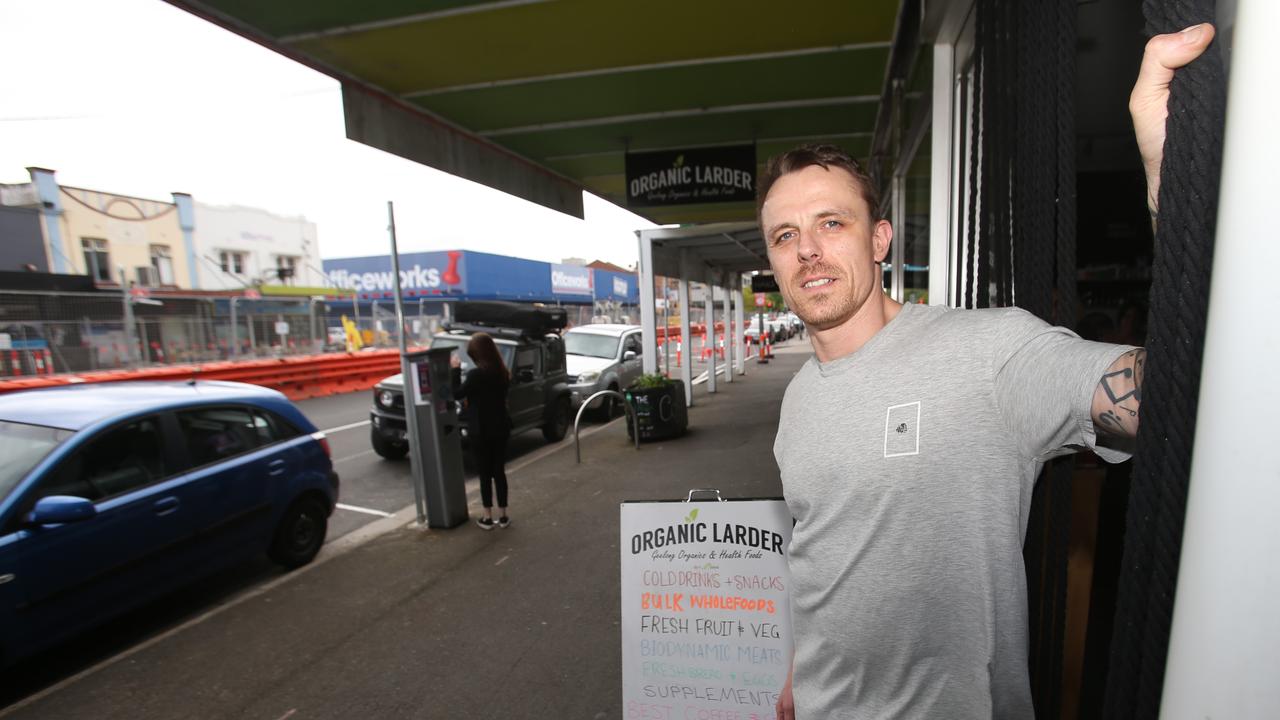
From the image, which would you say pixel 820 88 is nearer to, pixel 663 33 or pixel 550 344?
pixel 663 33

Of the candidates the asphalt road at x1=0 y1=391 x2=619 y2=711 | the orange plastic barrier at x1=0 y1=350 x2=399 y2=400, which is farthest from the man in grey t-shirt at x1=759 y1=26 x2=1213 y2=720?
the orange plastic barrier at x1=0 y1=350 x2=399 y2=400

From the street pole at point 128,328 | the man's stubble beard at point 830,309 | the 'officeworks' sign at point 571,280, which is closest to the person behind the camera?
the man's stubble beard at point 830,309

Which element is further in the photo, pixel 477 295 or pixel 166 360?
pixel 477 295

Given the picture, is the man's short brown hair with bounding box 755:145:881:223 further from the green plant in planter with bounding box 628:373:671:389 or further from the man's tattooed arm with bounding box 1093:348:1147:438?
the green plant in planter with bounding box 628:373:671:389

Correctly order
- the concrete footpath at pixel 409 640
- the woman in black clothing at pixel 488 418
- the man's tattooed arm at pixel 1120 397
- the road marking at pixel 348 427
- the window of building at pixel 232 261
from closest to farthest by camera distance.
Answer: the man's tattooed arm at pixel 1120 397, the concrete footpath at pixel 409 640, the woman in black clothing at pixel 488 418, the road marking at pixel 348 427, the window of building at pixel 232 261

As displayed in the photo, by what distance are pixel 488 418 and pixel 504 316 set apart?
4.46 metres

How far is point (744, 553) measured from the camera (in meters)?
2.70

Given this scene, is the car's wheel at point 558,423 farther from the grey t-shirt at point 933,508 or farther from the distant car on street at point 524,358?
the grey t-shirt at point 933,508

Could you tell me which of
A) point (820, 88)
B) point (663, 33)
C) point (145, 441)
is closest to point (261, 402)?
point (145, 441)

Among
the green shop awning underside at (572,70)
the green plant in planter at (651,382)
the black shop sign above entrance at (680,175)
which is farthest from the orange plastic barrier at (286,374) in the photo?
the black shop sign above entrance at (680,175)

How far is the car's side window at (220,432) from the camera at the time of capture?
4586 mm

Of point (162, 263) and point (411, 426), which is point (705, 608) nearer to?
point (411, 426)

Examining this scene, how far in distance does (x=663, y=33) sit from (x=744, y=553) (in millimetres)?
3322

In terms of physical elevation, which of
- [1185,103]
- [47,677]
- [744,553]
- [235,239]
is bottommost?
[47,677]
